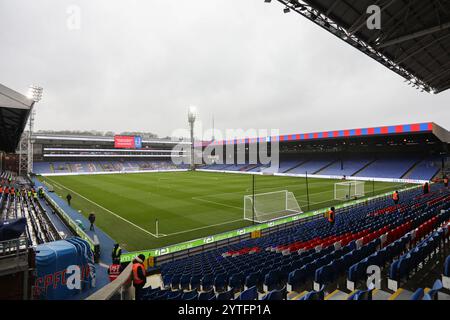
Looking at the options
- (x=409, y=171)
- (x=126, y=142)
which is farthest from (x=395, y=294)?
(x=126, y=142)

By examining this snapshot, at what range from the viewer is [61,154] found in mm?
74812

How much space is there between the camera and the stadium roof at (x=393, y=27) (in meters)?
10.9

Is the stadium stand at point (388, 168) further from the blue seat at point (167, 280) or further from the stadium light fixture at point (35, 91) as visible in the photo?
the stadium light fixture at point (35, 91)

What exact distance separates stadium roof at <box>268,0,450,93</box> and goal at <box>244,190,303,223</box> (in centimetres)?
1111

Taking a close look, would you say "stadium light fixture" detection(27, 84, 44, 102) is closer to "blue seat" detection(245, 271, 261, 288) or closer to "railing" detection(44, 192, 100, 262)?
"railing" detection(44, 192, 100, 262)

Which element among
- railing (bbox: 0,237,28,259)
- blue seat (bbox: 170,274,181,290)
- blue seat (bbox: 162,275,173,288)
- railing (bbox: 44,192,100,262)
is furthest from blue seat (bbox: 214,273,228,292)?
railing (bbox: 44,192,100,262)

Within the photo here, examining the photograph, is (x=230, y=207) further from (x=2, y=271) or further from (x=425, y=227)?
(x=2, y=271)

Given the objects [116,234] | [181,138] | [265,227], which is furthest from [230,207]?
[181,138]

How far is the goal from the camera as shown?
19.1 meters

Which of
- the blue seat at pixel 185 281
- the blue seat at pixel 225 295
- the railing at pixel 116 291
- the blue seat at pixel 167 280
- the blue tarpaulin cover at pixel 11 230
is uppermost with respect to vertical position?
the blue tarpaulin cover at pixel 11 230

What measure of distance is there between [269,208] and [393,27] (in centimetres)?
1467

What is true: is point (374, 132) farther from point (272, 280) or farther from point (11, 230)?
point (11, 230)

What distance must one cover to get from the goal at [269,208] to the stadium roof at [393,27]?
36.5 ft

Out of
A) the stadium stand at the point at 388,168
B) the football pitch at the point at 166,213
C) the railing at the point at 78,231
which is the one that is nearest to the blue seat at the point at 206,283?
the railing at the point at 78,231
